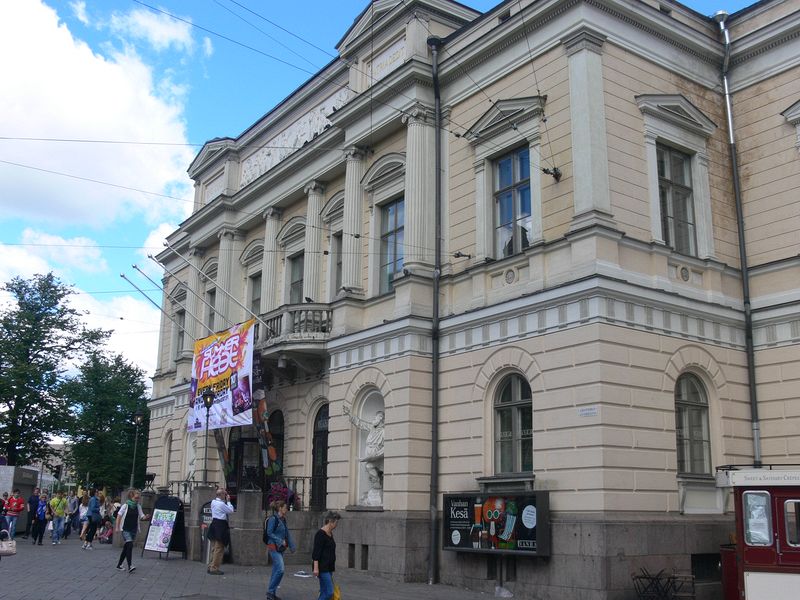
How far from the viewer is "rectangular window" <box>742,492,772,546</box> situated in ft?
41.4

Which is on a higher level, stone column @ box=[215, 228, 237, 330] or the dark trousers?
stone column @ box=[215, 228, 237, 330]

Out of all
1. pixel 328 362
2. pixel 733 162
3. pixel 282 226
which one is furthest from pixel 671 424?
pixel 282 226

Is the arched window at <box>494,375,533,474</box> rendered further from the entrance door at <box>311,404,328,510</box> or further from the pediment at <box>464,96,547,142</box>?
the entrance door at <box>311,404,328,510</box>

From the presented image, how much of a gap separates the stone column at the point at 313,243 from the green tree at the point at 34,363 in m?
22.5

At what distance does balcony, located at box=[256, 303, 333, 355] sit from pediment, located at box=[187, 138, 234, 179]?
10.9 meters

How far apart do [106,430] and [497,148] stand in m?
41.1

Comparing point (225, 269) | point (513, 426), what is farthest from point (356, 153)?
point (513, 426)

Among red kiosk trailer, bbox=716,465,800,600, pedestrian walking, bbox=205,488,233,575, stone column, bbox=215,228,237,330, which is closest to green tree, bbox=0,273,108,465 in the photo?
stone column, bbox=215,228,237,330

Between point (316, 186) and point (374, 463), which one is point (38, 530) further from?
point (316, 186)

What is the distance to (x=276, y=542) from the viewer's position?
15.5 meters

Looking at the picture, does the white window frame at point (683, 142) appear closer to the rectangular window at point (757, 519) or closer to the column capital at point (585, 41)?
the column capital at point (585, 41)

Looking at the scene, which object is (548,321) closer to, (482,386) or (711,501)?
(482,386)

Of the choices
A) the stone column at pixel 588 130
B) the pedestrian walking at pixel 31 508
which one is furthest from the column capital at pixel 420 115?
the pedestrian walking at pixel 31 508

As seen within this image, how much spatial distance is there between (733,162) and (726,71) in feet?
8.03
